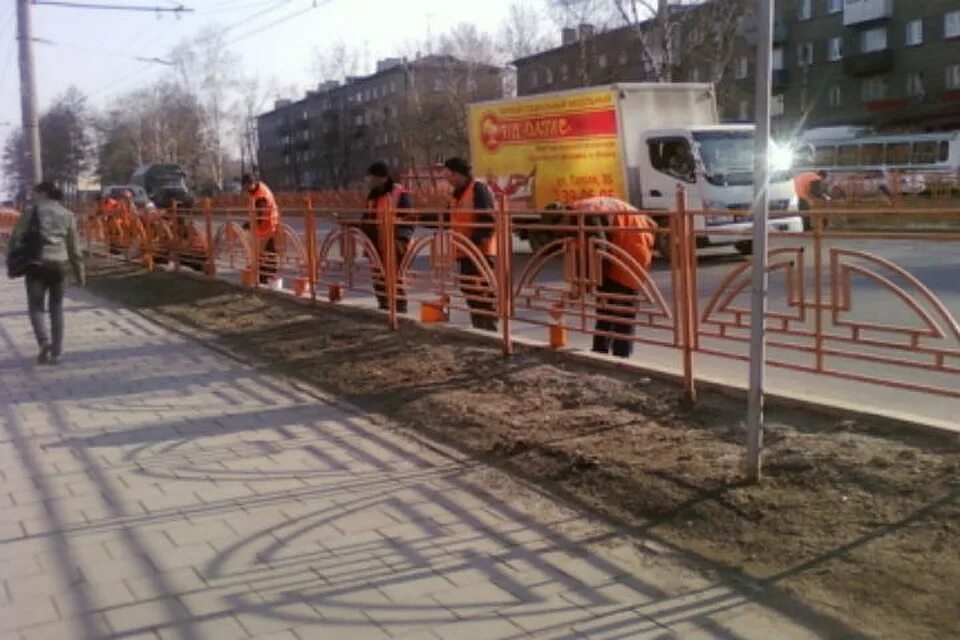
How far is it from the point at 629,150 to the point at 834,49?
130 feet

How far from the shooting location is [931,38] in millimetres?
47594

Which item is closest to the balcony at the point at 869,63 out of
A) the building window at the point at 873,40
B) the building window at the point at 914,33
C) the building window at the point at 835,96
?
the building window at the point at 873,40

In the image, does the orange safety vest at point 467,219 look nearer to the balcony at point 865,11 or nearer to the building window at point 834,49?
the balcony at point 865,11

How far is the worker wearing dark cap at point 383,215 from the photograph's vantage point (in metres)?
9.62

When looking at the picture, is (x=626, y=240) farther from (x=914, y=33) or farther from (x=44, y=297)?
(x=914, y=33)

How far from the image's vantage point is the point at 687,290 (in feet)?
20.0

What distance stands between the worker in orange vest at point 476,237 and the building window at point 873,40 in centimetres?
4640

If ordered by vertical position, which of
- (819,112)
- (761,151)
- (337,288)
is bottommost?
(337,288)

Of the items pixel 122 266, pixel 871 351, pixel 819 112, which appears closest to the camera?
pixel 871 351

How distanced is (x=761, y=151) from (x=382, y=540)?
236 centimetres

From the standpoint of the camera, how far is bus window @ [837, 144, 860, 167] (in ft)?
135

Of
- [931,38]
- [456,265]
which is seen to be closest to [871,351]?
[456,265]

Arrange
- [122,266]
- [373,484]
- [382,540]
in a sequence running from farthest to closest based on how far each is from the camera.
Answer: [122,266] < [373,484] < [382,540]

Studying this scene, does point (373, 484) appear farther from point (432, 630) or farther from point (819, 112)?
point (819, 112)
